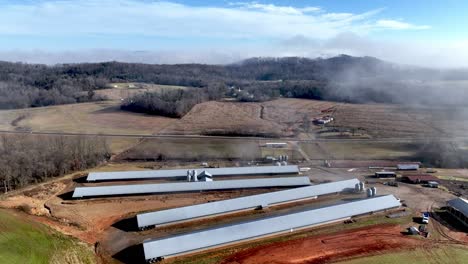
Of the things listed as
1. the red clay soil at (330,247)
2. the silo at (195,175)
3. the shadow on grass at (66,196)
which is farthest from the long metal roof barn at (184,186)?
the red clay soil at (330,247)

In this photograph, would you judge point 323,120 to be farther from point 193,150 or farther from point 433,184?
point 433,184

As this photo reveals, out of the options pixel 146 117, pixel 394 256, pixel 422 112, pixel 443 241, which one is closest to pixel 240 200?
pixel 394 256

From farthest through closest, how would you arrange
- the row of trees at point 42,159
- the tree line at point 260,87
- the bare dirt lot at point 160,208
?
the tree line at point 260,87 → the row of trees at point 42,159 → the bare dirt lot at point 160,208

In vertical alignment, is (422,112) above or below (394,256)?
above

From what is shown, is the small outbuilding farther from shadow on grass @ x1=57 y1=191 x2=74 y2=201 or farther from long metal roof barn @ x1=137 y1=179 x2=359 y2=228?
shadow on grass @ x1=57 y1=191 x2=74 y2=201

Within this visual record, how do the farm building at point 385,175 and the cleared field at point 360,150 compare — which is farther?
the cleared field at point 360,150

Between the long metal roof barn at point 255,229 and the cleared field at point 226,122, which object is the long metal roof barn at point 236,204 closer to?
the long metal roof barn at point 255,229

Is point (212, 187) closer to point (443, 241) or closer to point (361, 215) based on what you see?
point (361, 215)

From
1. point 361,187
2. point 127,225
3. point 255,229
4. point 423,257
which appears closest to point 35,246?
point 127,225
